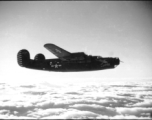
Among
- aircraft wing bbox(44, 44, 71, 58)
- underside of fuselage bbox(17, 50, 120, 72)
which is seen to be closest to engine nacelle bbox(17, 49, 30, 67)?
underside of fuselage bbox(17, 50, 120, 72)

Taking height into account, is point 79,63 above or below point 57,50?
below

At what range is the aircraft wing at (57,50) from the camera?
44.8 feet

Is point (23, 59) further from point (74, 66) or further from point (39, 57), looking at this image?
point (74, 66)

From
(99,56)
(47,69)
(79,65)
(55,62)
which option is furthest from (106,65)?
(47,69)

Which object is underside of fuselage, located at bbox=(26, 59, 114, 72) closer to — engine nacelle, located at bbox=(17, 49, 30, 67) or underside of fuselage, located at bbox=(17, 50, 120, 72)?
underside of fuselage, located at bbox=(17, 50, 120, 72)

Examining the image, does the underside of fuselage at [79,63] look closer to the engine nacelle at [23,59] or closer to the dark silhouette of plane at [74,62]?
the dark silhouette of plane at [74,62]

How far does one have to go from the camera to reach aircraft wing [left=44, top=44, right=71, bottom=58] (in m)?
Result: 13.6

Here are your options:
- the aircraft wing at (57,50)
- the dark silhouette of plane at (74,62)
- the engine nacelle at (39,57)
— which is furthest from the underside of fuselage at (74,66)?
the engine nacelle at (39,57)

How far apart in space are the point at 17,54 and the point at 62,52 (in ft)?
30.6

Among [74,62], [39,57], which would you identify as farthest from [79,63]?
[39,57]

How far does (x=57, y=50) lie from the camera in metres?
14.1

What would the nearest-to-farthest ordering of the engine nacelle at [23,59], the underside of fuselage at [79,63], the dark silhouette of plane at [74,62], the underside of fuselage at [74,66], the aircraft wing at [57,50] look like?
the aircraft wing at [57,50]
the dark silhouette of plane at [74,62]
the underside of fuselage at [79,63]
the underside of fuselage at [74,66]
the engine nacelle at [23,59]

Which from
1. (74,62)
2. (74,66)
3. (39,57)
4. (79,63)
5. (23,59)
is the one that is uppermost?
(39,57)

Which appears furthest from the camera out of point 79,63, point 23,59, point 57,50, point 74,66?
point 23,59
